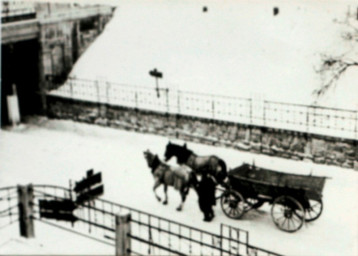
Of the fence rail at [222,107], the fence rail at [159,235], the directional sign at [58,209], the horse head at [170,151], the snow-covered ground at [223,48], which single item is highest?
the snow-covered ground at [223,48]

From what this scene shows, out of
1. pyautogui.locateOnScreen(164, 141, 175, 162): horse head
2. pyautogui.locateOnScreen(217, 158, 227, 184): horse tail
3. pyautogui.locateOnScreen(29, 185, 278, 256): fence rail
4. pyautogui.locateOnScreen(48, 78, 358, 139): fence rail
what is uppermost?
pyautogui.locateOnScreen(48, 78, 358, 139): fence rail

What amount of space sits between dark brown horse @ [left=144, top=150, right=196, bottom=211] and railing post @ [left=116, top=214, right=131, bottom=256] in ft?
6.15

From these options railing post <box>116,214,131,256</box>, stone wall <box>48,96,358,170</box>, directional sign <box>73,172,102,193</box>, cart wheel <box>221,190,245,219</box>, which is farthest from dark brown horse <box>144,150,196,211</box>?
stone wall <box>48,96,358,170</box>

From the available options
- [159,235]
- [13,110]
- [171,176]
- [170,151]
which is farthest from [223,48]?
[159,235]

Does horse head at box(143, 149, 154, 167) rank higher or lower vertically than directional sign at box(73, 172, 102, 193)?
higher

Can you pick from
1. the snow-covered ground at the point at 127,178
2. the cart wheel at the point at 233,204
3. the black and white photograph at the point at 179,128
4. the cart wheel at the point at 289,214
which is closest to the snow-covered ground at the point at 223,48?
the black and white photograph at the point at 179,128

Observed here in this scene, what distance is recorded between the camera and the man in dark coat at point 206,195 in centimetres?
1130

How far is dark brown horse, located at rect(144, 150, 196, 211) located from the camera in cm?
1167

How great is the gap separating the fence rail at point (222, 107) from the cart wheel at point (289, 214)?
83.2 inches

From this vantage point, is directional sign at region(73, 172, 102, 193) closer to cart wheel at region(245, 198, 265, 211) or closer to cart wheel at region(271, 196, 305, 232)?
cart wheel at region(245, 198, 265, 211)

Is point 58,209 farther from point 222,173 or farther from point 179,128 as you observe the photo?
point 179,128

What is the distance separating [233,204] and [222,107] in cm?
332

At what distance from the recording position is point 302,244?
1061cm

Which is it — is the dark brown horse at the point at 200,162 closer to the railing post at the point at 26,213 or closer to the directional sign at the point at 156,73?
the railing post at the point at 26,213
